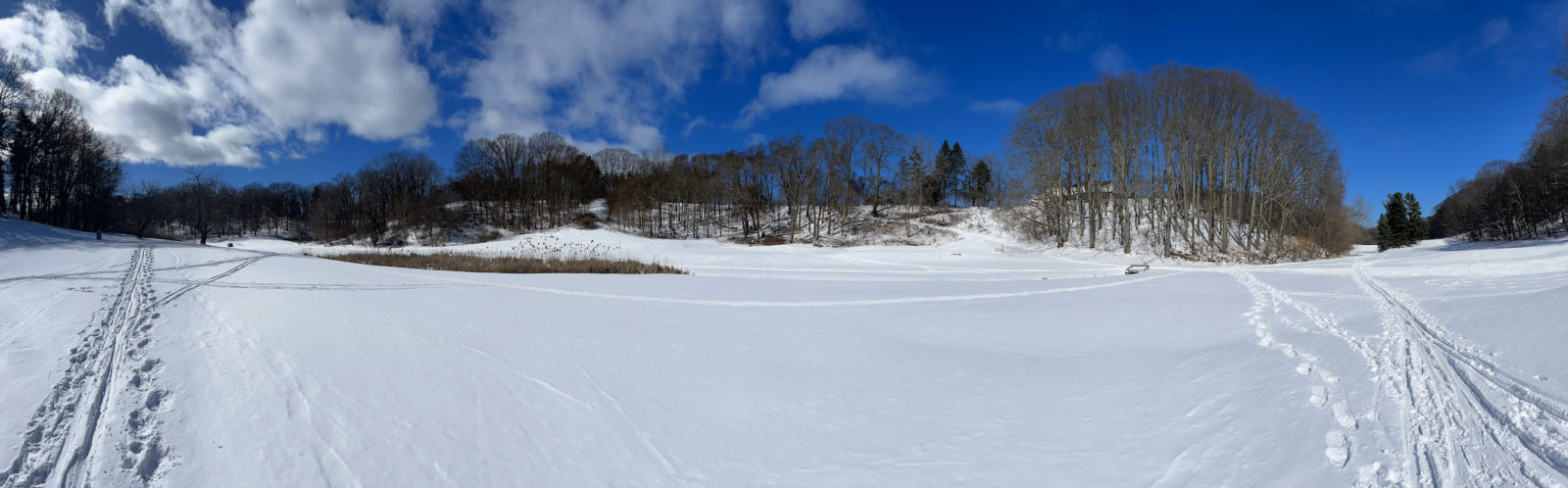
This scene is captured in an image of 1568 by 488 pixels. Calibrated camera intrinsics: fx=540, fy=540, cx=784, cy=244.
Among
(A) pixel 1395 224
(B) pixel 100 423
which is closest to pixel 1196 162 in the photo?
(B) pixel 100 423

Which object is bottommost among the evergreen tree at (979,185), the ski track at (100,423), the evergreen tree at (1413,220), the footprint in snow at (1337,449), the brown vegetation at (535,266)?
the footprint in snow at (1337,449)

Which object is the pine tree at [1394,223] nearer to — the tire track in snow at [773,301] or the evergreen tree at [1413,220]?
the evergreen tree at [1413,220]

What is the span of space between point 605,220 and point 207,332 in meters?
58.0

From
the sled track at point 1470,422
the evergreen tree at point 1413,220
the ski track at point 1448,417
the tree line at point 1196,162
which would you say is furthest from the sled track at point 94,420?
the evergreen tree at point 1413,220

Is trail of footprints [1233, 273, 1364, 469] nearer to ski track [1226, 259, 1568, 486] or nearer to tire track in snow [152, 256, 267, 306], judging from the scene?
ski track [1226, 259, 1568, 486]

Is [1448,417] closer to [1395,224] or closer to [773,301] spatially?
[773,301]

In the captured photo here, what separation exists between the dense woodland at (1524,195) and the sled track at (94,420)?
42577 mm

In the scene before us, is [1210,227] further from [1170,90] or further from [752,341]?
[752,341]

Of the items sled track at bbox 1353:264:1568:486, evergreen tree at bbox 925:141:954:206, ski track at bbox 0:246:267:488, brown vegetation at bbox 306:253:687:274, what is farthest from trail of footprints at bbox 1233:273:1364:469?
evergreen tree at bbox 925:141:954:206

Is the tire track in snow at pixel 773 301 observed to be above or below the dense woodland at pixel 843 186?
below

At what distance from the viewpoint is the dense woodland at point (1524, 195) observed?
29.7 m

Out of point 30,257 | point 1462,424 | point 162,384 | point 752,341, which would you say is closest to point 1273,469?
point 1462,424

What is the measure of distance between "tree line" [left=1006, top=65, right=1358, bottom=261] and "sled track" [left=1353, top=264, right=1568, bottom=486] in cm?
2611

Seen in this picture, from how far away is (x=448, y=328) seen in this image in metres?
6.52
